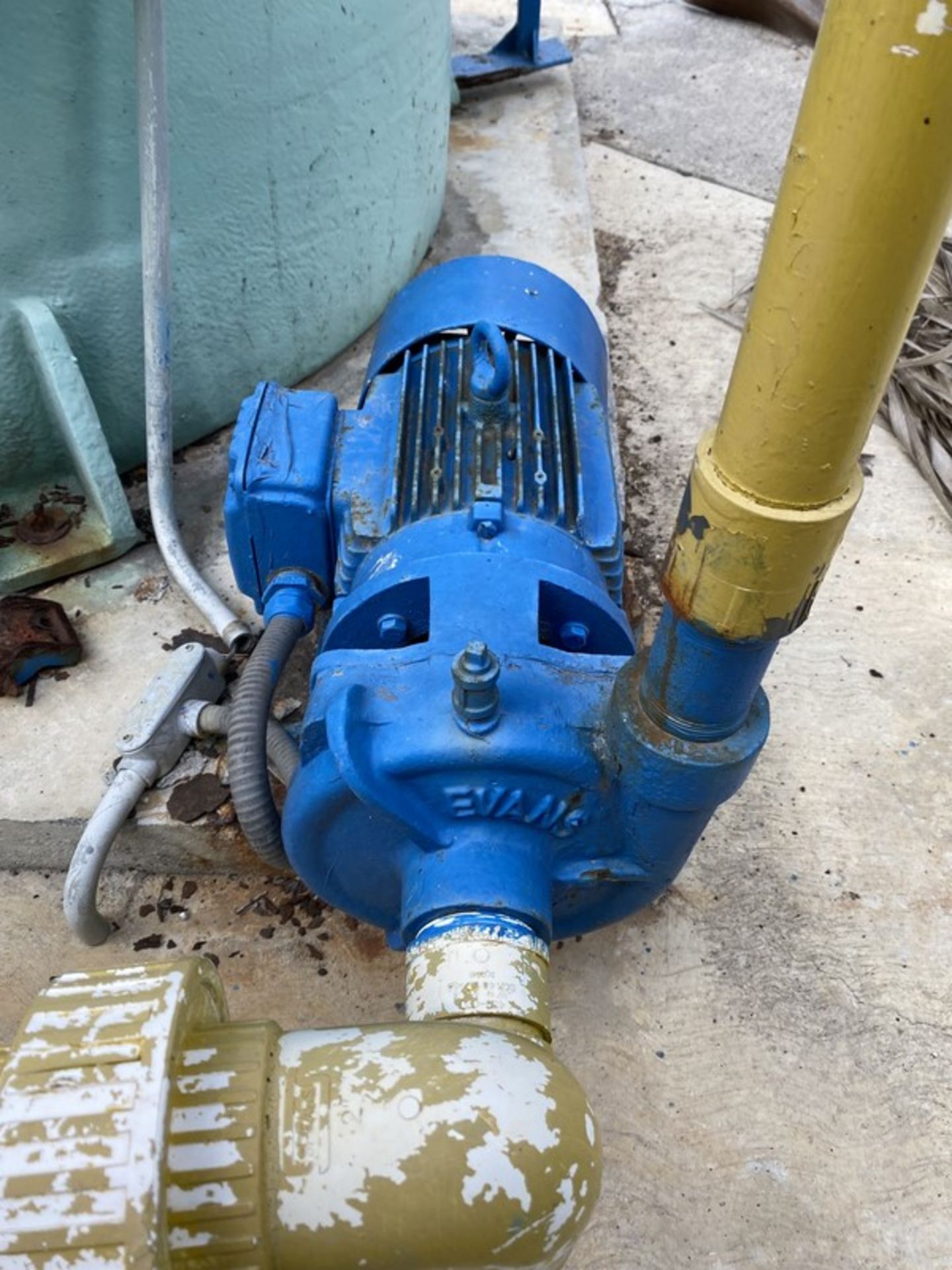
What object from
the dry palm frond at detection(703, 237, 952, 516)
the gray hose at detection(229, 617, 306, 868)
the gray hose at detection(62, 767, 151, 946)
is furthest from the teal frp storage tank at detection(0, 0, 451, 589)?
the dry palm frond at detection(703, 237, 952, 516)

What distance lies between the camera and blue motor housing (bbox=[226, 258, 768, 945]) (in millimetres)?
1214

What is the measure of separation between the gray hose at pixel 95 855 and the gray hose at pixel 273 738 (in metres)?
0.15

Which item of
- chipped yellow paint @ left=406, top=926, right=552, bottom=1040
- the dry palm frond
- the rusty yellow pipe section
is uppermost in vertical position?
the rusty yellow pipe section

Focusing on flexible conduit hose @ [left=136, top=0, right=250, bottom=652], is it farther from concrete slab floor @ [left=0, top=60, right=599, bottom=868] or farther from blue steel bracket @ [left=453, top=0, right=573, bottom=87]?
blue steel bracket @ [left=453, top=0, right=573, bottom=87]

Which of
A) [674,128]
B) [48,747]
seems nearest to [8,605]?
[48,747]

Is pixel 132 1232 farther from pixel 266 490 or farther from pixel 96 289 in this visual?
pixel 96 289

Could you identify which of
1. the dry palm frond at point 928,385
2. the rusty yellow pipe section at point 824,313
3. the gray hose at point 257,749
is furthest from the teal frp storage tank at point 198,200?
the rusty yellow pipe section at point 824,313

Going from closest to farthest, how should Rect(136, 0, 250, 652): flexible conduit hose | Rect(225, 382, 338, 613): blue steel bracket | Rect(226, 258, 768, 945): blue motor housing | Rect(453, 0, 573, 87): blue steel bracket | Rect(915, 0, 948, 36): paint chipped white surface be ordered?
1. Rect(915, 0, 948, 36): paint chipped white surface
2. Rect(226, 258, 768, 945): blue motor housing
3. Rect(225, 382, 338, 613): blue steel bracket
4. Rect(136, 0, 250, 652): flexible conduit hose
5. Rect(453, 0, 573, 87): blue steel bracket

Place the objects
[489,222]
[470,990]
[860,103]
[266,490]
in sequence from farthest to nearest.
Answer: [489,222] < [266,490] < [470,990] < [860,103]

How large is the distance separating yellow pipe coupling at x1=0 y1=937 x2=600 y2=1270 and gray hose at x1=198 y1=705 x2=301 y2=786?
834mm

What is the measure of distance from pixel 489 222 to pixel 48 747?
7.41 ft

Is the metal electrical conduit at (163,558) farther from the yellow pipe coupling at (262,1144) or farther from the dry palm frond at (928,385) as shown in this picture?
the dry palm frond at (928,385)

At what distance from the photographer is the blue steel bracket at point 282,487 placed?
1657mm

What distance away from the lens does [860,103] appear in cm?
63
